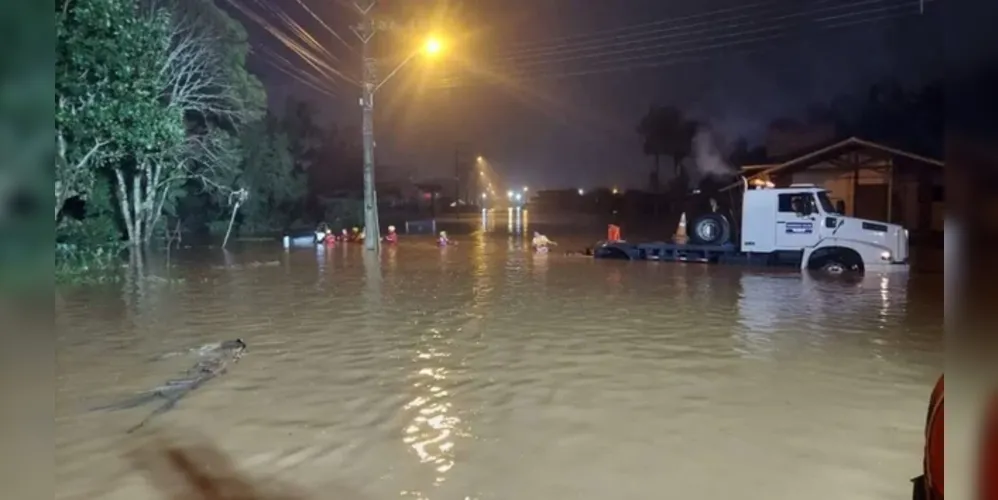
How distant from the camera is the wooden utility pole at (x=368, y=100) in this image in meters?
26.7

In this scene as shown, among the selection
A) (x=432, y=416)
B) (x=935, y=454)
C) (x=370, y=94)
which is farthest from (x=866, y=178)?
(x=935, y=454)

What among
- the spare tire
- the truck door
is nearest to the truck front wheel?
the truck door

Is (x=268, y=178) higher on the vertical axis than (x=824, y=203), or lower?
higher

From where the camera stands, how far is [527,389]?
7.48 metres

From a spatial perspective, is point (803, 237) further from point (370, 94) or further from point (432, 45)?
point (370, 94)

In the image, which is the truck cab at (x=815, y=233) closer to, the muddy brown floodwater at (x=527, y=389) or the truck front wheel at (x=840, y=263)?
the truck front wheel at (x=840, y=263)

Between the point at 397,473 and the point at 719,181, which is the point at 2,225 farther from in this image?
the point at 719,181

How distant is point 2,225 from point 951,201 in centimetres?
193

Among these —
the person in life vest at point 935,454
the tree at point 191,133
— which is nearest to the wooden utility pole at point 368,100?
the tree at point 191,133

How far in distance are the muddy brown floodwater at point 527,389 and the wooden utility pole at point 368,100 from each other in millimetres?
12207

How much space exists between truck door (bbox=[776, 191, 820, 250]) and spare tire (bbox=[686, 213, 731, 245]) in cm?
186

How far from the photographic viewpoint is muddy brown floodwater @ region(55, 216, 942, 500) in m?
5.14

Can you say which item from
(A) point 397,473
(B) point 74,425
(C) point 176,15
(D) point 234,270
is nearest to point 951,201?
(A) point 397,473

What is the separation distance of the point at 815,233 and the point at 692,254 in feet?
12.2
